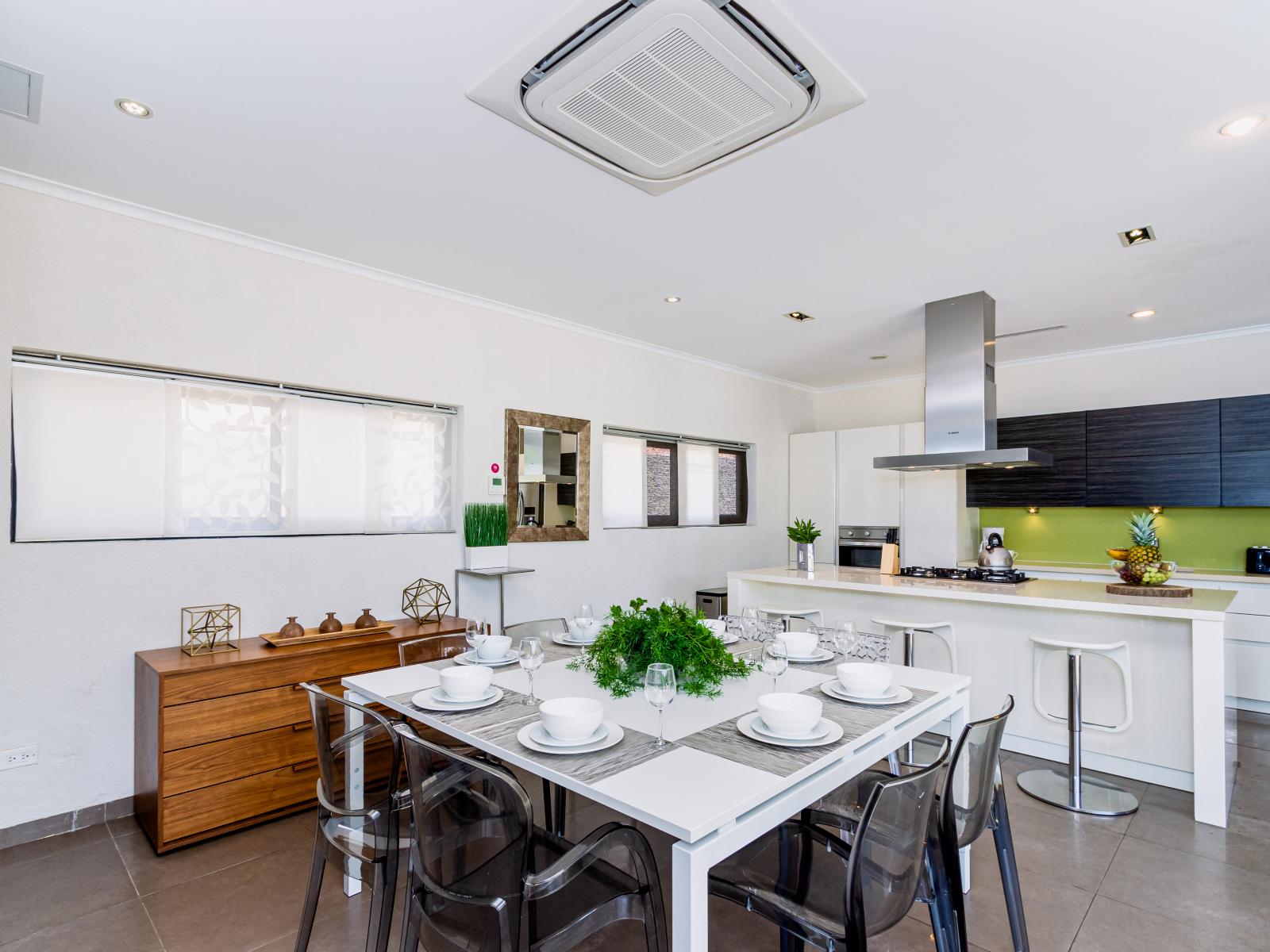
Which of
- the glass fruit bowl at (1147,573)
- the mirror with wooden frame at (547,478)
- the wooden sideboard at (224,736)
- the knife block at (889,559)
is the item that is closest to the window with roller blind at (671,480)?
the mirror with wooden frame at (547,478)

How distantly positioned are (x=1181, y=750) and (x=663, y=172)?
3624mm

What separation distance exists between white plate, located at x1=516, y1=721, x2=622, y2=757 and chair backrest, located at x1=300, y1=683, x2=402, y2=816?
361 mm

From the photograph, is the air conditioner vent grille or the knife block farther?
the knife block

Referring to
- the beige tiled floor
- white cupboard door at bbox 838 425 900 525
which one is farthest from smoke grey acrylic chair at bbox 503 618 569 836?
white cupboard door at bbox 838 425 900 525

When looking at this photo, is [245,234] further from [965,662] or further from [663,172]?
[965,662]

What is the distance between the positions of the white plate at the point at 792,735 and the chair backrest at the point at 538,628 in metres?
1.37

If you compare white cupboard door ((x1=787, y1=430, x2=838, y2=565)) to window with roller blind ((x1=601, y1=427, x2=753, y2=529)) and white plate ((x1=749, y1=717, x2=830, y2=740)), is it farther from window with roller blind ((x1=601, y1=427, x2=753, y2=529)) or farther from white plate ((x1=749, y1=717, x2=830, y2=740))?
white plate ((x1=749, y1=717, x2=830, y2=740))

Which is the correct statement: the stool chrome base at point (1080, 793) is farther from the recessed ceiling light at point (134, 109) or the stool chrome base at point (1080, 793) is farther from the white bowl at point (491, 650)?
the recessed ceiling light at point (134, 109)

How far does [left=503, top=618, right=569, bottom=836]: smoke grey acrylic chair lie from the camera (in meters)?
2.61

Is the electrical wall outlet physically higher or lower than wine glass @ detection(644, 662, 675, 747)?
lower

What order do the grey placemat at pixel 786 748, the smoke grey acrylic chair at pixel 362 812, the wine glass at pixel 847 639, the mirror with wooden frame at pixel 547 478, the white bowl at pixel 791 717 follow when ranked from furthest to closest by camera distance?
1. the mirror with wooden frame at pixel 547 478
2. the wine glass at pixel 847 639
3. the smoke grey acrylic chair at pixel 362 812
4. the white bowl at pixel 791 717
5. the grey placemat at pixel 786 748

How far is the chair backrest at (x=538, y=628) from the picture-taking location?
9.59 feet

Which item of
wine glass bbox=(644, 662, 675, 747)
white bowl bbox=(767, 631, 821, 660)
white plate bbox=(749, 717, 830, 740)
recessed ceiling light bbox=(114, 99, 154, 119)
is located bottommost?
white plate bbox=(749, 717, 830, 740)

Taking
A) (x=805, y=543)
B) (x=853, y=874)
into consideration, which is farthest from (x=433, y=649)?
(x=805, y=543)
